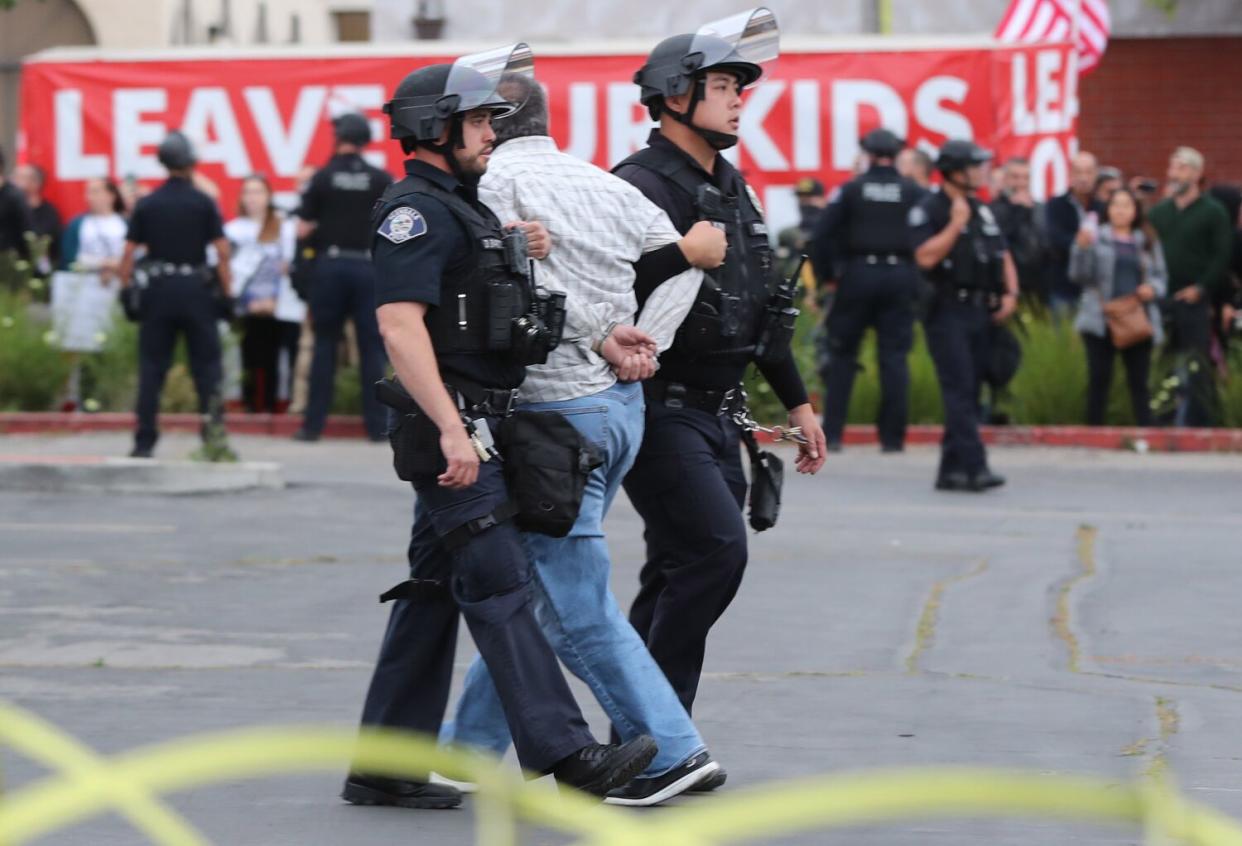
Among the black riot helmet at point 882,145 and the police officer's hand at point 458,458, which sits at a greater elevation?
the black riot helmet at point 882,145

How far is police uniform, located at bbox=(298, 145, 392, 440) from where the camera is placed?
1422 cm

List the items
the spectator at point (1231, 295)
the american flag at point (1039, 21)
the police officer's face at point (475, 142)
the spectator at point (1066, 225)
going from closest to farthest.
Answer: the police officer's face at point (475, 142), the spectator at point (1231, 295), the spectator at point (1066, 225), the american flag at point (1039, 21)

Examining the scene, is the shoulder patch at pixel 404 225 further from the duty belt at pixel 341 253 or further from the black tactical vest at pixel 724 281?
the duty belt at pixel 341 253

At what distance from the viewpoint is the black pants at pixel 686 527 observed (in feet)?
18.5

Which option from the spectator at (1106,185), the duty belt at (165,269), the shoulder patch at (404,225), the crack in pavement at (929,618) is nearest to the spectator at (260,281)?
the duty belt at (165,269)

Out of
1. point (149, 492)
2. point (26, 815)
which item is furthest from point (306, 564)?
point (26, 815)

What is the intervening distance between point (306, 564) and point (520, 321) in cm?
502

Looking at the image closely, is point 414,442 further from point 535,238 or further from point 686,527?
point 686,527

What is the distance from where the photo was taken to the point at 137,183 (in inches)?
706

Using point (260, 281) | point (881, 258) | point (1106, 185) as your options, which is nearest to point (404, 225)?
point (881, 258)

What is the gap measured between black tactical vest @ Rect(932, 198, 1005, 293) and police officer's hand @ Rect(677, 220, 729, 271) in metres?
6.69

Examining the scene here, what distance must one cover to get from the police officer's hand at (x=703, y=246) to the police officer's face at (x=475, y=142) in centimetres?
62

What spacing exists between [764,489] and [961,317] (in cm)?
631

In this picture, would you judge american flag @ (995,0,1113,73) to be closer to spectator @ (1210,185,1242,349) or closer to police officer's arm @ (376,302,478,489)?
spectator @ (1210,185,1242,349)
